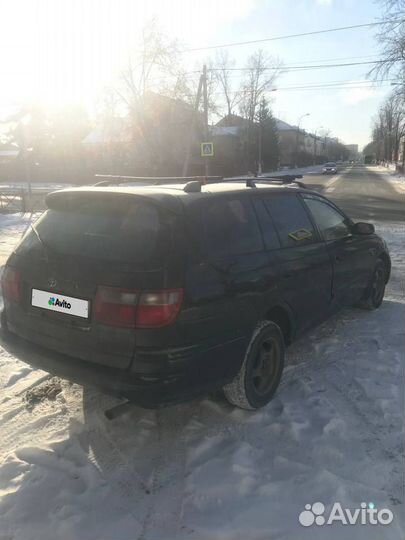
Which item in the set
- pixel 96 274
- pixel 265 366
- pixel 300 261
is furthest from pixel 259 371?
pixel 96 274

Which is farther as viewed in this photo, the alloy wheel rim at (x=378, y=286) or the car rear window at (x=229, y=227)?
the alloy wheel rim at (x=378, y=286)

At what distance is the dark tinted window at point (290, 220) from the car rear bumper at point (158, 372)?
1078 mm

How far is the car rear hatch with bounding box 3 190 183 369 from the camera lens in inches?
102

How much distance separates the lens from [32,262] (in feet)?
9.95

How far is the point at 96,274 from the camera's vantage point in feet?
8.80

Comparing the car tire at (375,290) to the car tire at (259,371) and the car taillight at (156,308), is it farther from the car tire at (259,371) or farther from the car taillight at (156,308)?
the car taillight at (156,308)

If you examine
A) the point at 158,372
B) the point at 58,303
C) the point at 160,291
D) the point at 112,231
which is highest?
the point at 112,231

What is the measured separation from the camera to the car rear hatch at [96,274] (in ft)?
8.50

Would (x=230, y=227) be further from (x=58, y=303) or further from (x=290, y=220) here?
(x=58, y=303)

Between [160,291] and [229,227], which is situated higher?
[229,227]

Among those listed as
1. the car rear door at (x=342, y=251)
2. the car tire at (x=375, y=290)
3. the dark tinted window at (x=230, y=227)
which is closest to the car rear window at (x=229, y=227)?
the dark tinted window at (x=230, y=227)

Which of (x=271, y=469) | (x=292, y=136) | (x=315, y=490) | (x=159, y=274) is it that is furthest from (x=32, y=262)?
(x=292, y=136)

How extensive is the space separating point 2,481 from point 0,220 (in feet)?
42.7

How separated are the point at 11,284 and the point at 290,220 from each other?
2.23 m
